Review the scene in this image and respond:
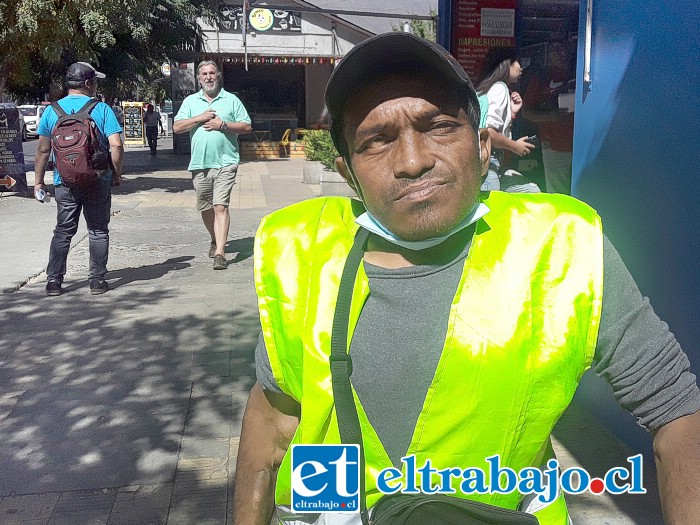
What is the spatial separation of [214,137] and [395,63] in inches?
244

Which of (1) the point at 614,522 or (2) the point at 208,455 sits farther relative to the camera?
(2) the point at 208,455

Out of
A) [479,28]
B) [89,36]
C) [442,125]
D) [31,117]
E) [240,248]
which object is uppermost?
[89,36]

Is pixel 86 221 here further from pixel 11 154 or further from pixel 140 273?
pixel 11 154

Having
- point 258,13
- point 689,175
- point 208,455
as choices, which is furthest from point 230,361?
point 258,13

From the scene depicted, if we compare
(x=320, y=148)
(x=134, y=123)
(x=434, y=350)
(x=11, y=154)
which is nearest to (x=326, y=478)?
(x=434, y=350)

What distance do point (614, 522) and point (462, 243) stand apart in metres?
2.17

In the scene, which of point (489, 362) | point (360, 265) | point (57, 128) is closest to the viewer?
point (489, 362)

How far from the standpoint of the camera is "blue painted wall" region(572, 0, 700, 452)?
307cm

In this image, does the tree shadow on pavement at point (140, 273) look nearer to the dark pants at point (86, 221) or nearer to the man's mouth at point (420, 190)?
the dark pants at point (86, 221)

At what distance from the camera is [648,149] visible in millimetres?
3328

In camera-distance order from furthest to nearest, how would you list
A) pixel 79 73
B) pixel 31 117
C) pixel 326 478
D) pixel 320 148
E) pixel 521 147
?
pixel 31 117, pixel 320 148, pixel 79 73, pixel 521 147, pixel 326 478

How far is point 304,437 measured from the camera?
141 cm

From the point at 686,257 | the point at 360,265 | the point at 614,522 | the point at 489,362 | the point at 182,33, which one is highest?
the point at 182,33

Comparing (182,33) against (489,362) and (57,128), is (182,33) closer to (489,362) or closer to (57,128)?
(57,128)
